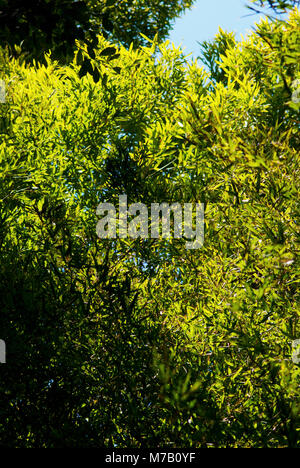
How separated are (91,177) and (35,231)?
27.8 inches

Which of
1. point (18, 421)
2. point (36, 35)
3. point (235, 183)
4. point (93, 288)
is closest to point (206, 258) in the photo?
point (235, 183)

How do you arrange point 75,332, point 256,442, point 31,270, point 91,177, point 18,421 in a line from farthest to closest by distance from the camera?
1. point 91,177
2. point 31,270
3. point 75,332
4. point 18,421
5. point 256,442

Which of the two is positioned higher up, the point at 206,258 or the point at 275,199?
the point at 275,199

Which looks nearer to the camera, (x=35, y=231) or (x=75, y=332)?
(x=75, y=332)


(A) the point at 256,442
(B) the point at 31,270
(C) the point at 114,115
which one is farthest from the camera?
(C) the point at 114,115

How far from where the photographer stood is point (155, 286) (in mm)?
3227

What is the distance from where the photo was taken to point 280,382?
2314 millimetres

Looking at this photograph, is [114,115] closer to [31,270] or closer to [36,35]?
[36,35]

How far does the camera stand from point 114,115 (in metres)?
3.92

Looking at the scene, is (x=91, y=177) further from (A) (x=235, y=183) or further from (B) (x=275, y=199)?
(B) (x=275, y=199)

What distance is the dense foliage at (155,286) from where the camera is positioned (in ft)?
7.45

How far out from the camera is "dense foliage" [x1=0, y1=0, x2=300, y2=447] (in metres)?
2.27

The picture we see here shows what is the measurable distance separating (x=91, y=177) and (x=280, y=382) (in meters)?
2.08

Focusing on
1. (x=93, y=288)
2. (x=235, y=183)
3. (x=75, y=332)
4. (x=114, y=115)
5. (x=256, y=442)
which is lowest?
(x=256, y=442)
